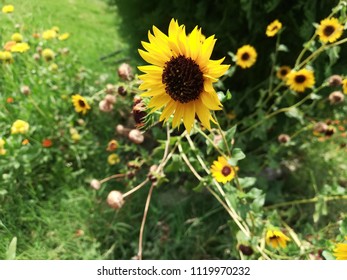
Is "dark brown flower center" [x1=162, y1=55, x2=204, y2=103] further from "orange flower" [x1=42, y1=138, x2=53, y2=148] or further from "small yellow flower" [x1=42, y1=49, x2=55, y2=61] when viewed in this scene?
"small yellow flower" [x1=42, y1=49, x2=55, y2=61]

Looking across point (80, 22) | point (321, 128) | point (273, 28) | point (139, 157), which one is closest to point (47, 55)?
point (80, 22)

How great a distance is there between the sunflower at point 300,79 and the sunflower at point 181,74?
72 cm

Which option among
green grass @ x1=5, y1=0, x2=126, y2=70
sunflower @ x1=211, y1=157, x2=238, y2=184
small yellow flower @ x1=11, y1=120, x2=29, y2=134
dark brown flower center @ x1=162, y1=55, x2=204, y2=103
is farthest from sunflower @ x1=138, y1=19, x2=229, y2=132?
green grass @ x1=5, y1=0, x2=126, y2=70

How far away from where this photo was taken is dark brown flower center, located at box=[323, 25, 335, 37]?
1.22m

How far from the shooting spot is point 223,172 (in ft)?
3.85

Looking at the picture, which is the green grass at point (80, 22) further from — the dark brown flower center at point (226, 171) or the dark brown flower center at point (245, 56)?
the dark brown flower center at point (226, 171)

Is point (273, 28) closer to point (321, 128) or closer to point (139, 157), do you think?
point (321, 128)

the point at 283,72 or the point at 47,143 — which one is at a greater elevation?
the point at 283,72

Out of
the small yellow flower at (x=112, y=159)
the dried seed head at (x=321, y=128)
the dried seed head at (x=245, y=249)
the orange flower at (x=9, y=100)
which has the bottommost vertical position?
the dried seed head at (x=245, y=249)

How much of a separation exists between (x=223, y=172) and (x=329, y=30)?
57 cm

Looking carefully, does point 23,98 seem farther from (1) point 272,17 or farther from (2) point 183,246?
(1) point 272,17

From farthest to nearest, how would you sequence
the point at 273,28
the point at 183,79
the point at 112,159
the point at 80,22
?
the point at 80,22, the point at 112,159, the point at 273,28, the point at 183,79

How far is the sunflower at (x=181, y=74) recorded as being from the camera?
28.4 inches

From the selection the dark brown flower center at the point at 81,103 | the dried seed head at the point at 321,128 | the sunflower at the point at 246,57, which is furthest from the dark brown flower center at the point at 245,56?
the dark brown flower center at the point at 81,103
